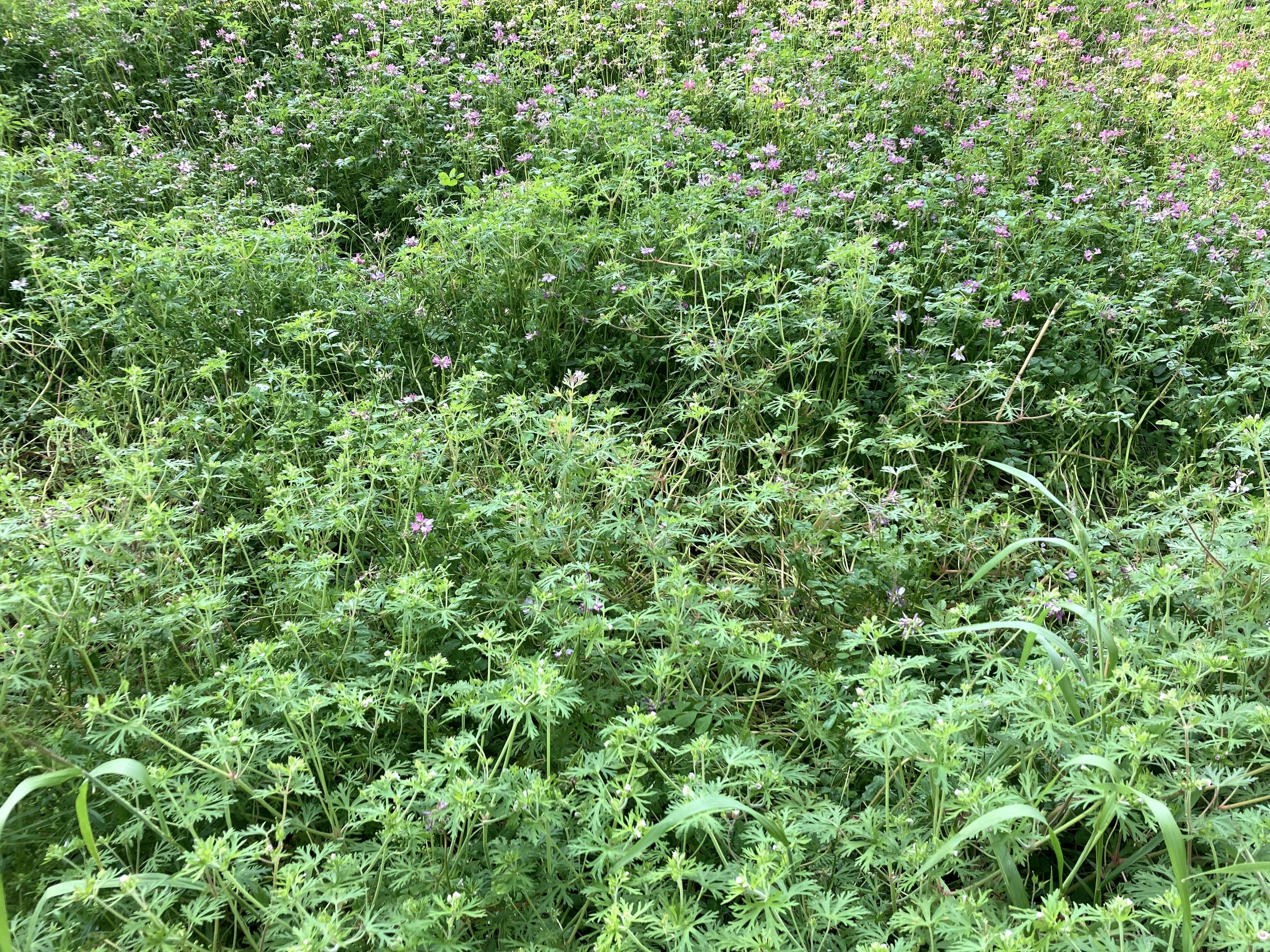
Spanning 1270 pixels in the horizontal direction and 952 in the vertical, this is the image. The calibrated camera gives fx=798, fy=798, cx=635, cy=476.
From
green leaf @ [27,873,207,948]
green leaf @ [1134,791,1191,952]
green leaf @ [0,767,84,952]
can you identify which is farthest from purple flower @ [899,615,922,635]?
green leaf @ [0,767,84,952]

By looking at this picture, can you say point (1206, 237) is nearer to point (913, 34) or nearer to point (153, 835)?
point (913, 34)

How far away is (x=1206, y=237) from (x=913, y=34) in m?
3.13

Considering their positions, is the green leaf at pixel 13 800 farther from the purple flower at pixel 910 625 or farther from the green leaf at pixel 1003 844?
the purple flower at pixel 910 625

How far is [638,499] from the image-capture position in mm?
2824

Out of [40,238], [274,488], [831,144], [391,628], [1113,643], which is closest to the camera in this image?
[1113,643]

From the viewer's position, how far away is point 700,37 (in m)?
6.59

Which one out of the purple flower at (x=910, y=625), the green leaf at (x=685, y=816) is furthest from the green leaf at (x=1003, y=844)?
the purple flower at (x=910, y=625)

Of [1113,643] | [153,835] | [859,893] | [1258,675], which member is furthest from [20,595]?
[1258,675]

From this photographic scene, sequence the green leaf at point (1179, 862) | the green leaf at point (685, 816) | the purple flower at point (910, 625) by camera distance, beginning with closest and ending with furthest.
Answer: the green leaf at point (1179, 862) < the green leaf at point (685, 816) < the purple flower at point (910, 625)

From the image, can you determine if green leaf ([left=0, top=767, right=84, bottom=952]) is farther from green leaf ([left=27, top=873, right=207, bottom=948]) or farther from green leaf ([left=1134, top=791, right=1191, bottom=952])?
Answer: green leaf ([left=1134, top=791, right=1191, bottom=952])

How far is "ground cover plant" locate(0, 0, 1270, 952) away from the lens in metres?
1.76

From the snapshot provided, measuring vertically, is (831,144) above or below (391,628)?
above

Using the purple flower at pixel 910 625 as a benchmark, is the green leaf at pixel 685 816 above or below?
above

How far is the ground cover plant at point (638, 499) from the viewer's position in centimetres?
176
